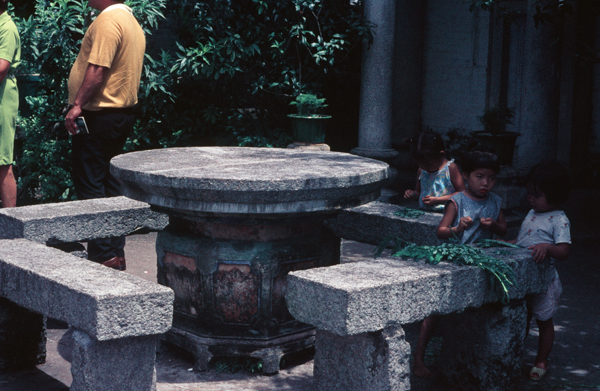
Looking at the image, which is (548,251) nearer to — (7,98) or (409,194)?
(409,194)

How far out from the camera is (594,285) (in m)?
5.70

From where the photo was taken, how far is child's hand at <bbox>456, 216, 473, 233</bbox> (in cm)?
396

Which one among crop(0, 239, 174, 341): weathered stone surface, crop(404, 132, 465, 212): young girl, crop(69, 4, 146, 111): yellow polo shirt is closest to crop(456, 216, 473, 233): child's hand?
crop(404, 132, 465, 212): young girl

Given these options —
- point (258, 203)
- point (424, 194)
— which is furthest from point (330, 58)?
point (258, 203)

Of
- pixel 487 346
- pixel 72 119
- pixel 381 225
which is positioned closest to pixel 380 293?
pixel 487 346

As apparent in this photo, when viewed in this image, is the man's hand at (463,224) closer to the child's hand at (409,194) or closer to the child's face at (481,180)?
the child's face at (481,180)

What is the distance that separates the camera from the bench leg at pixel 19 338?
3971mm

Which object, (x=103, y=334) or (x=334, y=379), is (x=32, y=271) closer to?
(x=103, y=334)

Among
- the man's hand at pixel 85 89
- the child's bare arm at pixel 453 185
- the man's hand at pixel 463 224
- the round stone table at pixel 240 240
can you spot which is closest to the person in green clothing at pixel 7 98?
the man's hand at pixel 85 89

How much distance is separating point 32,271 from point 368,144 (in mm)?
5370

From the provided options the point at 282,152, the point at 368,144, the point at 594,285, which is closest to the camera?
the point at 282,152

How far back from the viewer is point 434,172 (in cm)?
475

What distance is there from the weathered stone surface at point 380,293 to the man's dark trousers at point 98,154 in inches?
92.2

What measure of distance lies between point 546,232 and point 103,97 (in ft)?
9.78
